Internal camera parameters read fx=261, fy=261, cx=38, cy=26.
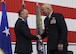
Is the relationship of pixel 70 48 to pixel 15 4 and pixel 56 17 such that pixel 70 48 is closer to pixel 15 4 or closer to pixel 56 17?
pixel 15 4

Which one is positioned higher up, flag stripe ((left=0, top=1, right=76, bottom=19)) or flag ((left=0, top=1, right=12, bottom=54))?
flag stripe ((left=0, top=1, right=76, bottom=19))

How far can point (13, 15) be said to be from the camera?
5.24 metres

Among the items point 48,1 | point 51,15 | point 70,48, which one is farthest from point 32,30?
point 51,15

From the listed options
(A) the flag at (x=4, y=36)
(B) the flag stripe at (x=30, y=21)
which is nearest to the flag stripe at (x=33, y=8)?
(B) the flag stripe at (x=30, y=21)

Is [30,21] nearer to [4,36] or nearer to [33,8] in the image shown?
[33,8]

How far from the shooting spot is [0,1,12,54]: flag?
4638 millimetres

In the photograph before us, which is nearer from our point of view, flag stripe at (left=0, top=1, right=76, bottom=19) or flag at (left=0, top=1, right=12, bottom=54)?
flag at (left=0, top=1, right=12, bottom=54)

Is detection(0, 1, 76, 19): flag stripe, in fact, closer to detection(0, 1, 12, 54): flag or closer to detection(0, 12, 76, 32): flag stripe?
detection(0, 12, 76, 32): flag stripe

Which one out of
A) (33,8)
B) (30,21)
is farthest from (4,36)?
(33,8)

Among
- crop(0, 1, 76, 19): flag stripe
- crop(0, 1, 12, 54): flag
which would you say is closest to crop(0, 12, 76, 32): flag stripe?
crop(0, 1, 76, 19): flag stripe

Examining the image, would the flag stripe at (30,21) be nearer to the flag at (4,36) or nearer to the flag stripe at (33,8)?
the flag stripe at (33,8)

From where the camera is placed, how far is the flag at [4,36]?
15.2 feet

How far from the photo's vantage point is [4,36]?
4664 millimetres

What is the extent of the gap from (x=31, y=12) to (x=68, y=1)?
1.37m
